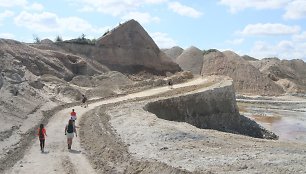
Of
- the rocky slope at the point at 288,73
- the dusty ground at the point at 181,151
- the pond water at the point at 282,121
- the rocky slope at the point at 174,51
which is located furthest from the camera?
the rocky slope at the point at 174,51

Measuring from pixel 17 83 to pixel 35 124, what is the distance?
412 inches

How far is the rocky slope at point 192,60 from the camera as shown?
4781 inches

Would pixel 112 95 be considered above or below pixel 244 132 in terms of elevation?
above

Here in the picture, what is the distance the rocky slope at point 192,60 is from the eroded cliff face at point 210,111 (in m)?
68.1

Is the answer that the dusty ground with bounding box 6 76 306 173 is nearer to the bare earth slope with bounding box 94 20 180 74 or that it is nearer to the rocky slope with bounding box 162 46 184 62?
the bare earth slope with bounding box 94 20 180 74

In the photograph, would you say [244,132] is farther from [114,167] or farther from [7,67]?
[114,167]

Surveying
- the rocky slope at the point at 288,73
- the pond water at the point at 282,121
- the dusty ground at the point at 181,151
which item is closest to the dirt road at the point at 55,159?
the dusty ground at the point at 181,151

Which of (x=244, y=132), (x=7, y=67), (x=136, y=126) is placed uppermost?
(x=7, y=67)

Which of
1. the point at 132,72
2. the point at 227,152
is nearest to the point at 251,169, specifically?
the point at 227,152

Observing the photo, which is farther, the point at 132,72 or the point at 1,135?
the point at 132,72

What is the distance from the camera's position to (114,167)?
65.2ft

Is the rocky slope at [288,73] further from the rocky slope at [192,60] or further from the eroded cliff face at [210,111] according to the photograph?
the eroded cliff face at [210,111]

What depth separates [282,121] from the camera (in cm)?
6606

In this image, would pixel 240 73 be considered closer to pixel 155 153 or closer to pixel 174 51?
pixel 174 51
